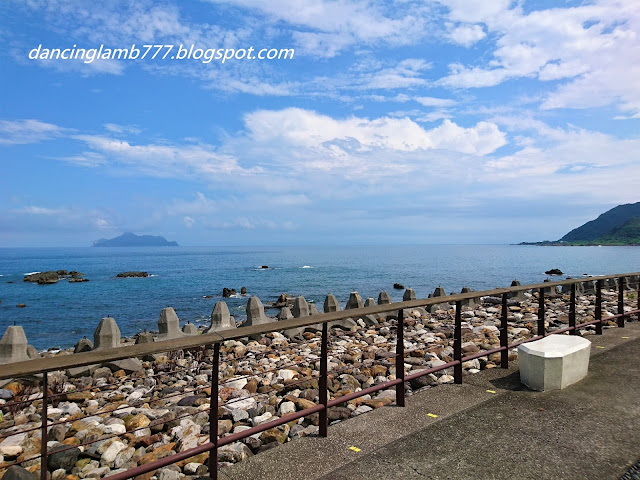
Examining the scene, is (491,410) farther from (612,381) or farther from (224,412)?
(224,412)

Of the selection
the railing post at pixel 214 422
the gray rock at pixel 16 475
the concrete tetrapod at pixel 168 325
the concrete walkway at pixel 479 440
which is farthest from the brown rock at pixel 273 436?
the concrete tetrapod at pixel 168 325

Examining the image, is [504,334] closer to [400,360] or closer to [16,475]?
[400,360]

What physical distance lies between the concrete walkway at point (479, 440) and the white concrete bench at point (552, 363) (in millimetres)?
139

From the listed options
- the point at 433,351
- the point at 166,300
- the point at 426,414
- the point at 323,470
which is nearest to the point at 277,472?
the point at 323,470

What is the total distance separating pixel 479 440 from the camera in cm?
397

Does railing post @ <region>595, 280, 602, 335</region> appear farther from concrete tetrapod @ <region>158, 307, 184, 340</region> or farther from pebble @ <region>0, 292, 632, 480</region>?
concrete tetrapod @ <region>158, 307, 184, 340</region>

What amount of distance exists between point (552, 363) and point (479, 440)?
6.27ft

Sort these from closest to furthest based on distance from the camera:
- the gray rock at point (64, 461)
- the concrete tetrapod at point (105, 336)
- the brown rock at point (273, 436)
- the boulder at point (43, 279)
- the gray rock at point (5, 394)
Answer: the gray rock at point (64, 461) → the brown rock at point (273, 436) → the gray rock at point (5, 394) → the concrete tetrapod at point (105, 336) → the boulder at point (43, 279)

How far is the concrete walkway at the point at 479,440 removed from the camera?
344 centimetres

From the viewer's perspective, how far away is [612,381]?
5.66 m

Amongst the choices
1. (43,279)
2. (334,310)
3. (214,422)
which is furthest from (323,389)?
(43,279)

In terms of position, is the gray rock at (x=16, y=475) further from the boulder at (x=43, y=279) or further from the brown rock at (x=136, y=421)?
the boulder at (x=43, y=279)

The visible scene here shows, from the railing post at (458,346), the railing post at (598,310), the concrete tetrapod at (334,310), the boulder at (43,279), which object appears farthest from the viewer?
the boulder at (43,279)

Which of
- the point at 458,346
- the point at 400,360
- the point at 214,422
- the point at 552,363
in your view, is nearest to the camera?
the point at 214,422
